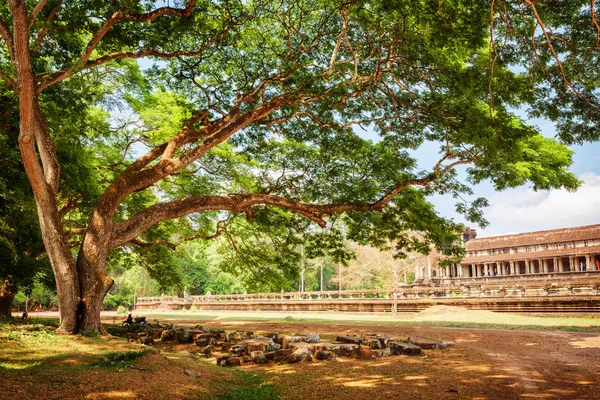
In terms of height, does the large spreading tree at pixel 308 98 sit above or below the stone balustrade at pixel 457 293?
above

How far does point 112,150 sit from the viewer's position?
17.3m

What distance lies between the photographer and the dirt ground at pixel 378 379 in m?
5.25

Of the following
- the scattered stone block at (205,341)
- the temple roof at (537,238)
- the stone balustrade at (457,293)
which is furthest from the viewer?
the temple roof at (537,238)

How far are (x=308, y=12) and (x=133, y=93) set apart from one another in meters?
9.20

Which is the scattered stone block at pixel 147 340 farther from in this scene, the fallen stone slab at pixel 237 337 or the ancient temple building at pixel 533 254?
the ancient temple building at pixel 533 254

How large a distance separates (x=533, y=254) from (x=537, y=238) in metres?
1.43

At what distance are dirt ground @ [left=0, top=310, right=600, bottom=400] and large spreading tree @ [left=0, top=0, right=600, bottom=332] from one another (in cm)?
406

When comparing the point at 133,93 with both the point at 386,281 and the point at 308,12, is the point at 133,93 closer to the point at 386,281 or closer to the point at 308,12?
the point at 308,12

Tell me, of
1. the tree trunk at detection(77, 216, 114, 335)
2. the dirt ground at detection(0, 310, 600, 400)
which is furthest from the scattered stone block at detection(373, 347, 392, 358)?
the tree trunk at detection(77, 216, 114, 335)

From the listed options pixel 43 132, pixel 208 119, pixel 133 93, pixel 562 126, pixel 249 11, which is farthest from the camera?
pixel 133 93

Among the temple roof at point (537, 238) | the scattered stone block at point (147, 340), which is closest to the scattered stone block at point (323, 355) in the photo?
the scattered stone block at point (147, 340)

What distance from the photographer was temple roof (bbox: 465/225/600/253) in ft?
109

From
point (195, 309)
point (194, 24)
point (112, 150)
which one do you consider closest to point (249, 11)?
point (194, 24)

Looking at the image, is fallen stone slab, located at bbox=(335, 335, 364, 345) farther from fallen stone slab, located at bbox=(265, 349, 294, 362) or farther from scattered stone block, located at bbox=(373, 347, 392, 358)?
fallen stone slab, located at bbox=(265, 349, 294, 362)
